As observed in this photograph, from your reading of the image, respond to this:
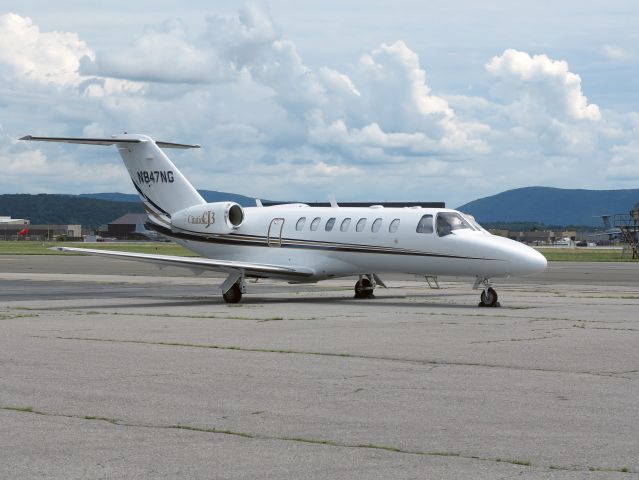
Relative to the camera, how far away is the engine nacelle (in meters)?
30.0

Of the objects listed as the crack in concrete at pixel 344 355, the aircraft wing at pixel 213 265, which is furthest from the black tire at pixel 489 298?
the crack in concrete at pixel 344 355

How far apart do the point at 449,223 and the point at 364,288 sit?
3.96 meters

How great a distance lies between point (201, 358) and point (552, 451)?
684 centimetres

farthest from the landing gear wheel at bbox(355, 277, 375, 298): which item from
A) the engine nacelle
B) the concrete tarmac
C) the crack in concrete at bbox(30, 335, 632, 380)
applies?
the crack in concrete at bbox(30, 335, 632, 380)

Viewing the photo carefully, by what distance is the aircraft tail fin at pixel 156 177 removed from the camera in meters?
31.3

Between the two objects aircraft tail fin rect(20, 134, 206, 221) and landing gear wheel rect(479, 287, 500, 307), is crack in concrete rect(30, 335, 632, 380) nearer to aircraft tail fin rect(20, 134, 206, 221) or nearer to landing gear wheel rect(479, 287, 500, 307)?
landing gear wheel rect(479, 287, 500, 307)

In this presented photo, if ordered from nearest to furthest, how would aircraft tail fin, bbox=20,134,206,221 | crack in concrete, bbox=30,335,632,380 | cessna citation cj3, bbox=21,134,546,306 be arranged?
crack in concrete, bbox=30,335,632,380 < cessna citation cj3, bbox=21,134,546,306 < aircraft tail fin, bbox=20,134,206,221

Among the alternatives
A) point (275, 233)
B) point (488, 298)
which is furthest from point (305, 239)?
point (488, 298)

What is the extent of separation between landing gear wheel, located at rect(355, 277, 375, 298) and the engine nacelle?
152 inches

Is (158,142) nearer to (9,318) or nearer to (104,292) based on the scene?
(104,292)

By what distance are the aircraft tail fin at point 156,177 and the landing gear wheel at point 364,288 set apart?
5.73 meters

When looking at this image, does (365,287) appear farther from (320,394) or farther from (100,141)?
(320,394)

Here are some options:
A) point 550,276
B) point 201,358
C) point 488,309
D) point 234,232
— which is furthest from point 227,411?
point 550,276

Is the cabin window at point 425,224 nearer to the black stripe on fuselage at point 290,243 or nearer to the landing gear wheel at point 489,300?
the black stripe on fuselage at point 290,243
